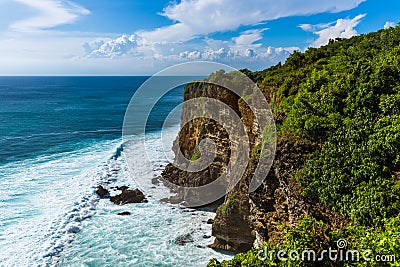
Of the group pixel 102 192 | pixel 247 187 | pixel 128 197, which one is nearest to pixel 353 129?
pixel 247 187

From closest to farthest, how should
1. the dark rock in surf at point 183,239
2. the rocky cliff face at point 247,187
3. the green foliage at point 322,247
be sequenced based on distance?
1. the green foliage at point 322,247
2. the rocky cliff face at point 247,187
3. the dark rock in surf at point 183,239

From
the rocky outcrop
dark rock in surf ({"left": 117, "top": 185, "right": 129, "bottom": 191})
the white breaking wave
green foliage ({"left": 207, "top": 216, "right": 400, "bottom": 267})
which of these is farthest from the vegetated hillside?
dark rock in surf ({"left": 117, "top": 185, "right": 129, "bottom": 191})

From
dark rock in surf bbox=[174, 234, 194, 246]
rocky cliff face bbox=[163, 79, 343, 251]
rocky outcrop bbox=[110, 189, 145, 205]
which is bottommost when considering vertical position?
dark rock in surf bbox=[174, 234, 194, 246]

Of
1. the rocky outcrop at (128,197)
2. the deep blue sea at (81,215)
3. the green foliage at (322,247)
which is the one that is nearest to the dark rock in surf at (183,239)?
the deep blue sea at (81,215)

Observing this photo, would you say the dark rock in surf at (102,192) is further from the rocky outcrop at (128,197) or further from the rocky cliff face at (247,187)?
the rocky cliff face at (247,187)

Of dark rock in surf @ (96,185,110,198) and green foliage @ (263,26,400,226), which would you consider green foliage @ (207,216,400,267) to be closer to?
green foliage @ (263,26,400,226)

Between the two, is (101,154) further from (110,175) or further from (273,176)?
(273,176)

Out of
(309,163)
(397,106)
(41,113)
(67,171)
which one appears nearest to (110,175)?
(67,171)
